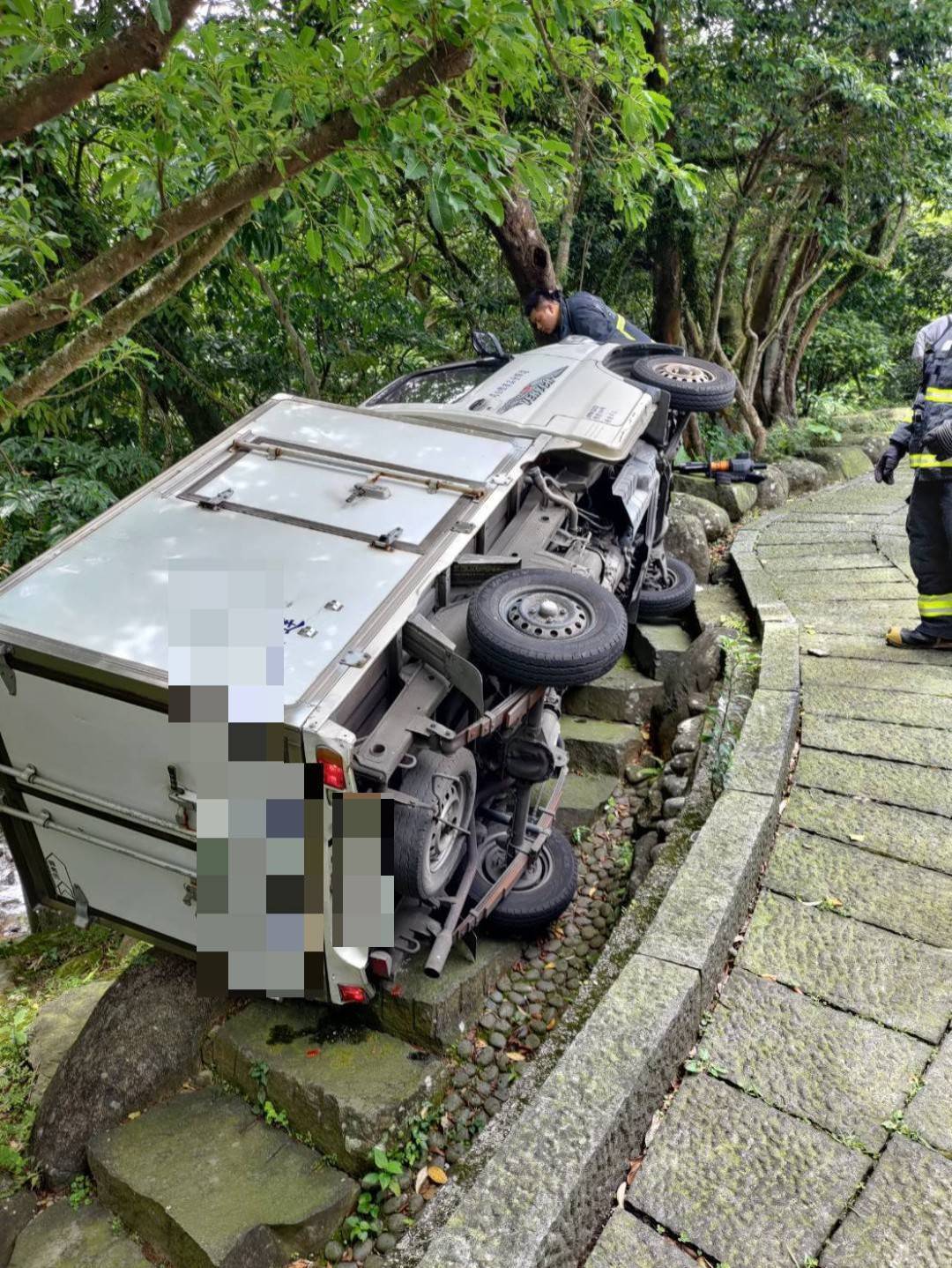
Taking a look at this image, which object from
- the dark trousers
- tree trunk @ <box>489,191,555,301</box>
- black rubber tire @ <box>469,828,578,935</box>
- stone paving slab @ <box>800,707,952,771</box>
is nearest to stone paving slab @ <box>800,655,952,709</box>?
the dark trousers

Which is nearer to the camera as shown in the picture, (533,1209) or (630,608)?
(533,1209)

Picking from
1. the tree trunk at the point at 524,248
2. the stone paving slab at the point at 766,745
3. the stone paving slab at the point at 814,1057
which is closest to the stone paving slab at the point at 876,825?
the stone paving slab at the point at 766,745

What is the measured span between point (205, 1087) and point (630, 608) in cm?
408

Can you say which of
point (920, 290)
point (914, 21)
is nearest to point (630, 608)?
point (914, 21)

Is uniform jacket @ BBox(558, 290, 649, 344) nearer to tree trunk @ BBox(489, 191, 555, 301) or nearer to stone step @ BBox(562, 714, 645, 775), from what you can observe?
tree trunk @ BBox(489, 191, 555, 301)

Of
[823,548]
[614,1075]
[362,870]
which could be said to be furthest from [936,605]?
[362,870]

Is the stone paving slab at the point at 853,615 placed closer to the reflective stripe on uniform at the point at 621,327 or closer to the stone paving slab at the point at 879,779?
the stone paving slab at the point at 879,779

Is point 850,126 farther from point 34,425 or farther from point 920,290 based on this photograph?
point 34,425

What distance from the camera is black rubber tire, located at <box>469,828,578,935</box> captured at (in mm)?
3910

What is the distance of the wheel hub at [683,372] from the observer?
600cm

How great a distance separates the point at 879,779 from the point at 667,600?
8.88 ft

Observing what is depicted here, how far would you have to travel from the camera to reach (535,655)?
3295 mm

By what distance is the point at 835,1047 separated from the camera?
278 centimetres

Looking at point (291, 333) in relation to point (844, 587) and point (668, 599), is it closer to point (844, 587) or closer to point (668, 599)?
point (668, 599)
